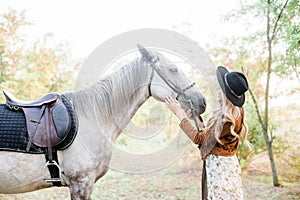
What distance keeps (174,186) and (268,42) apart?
309 cm

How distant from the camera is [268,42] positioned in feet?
15.8

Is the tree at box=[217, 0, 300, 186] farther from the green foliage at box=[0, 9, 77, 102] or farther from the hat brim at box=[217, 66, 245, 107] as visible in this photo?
the green foliage at box=[0, 9, 77, 102]

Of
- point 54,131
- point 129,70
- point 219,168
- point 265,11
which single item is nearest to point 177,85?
point 129,70

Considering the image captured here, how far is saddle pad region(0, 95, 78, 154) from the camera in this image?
78.6 inches

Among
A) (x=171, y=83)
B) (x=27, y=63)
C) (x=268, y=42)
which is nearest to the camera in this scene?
(x=171, y=83)

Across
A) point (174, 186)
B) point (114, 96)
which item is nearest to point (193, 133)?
point (114, 96)

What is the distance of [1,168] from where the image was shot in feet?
6.63

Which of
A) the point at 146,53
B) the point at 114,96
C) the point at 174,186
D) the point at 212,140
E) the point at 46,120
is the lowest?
the point at 174,186

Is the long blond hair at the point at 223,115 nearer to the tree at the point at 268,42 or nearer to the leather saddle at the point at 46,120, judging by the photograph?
the leather saddle at the point at 46,120

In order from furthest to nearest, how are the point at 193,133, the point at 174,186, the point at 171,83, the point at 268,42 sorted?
the point at 174,186 → the point at 268,42 → the point at 171,83 → the point at 193,133

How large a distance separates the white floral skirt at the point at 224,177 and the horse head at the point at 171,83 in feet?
1.32

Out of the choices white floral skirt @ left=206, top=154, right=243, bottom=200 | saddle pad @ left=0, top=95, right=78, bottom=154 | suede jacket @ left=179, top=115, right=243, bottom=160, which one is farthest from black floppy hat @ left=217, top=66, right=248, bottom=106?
saddle pad @ left=0, top=95, right=78, bottom=154

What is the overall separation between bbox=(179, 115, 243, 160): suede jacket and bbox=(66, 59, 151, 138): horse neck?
438mm

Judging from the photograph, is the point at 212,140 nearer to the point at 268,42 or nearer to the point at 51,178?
the point at 51,178
